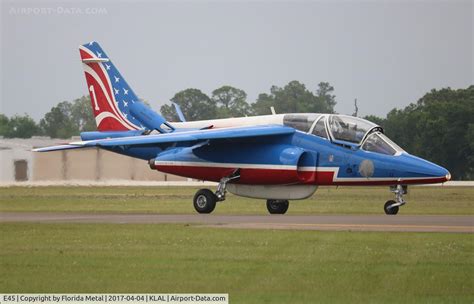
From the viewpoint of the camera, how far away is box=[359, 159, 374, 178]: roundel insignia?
78.1 feet

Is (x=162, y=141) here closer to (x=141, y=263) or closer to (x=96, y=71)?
(x=96, y=71)

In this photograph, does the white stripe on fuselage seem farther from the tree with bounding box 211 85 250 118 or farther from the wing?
the tree with bounding box 211 85 250 118

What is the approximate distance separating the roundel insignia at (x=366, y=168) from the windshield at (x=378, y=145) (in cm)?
31

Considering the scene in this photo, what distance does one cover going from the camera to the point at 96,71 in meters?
29.8

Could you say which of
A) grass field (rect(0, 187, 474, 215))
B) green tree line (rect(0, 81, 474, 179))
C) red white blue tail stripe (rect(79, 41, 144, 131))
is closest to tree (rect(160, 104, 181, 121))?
green tree line (rect(0, 81, 474, 179))

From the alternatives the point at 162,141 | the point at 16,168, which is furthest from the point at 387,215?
the point at 16,168

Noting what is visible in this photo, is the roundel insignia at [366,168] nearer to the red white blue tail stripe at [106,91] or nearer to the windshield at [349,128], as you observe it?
the windshield at [349,128]

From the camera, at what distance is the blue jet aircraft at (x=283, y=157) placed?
2387cm

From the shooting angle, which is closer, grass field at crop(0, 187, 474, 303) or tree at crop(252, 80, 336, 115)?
grass field at crop(0, 187, 474, 303)

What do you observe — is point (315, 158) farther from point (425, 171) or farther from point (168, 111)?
point (168, 111)

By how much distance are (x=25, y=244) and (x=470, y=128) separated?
33.7 meters

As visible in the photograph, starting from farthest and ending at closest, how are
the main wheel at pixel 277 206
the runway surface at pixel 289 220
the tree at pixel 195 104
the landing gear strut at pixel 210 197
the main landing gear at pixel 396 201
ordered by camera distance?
1. the tree at pixel 195 104
2. the main wheel at pixel 277 206
3. the landing gear strut at pixel 210 197
4. the main landing gear at pixel 396 201
5. the runway surface at pixel 289 220

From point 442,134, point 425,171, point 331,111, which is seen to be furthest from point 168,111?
point 425,171

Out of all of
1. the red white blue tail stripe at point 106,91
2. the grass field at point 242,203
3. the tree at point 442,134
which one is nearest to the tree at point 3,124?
the tree at point 442,134
